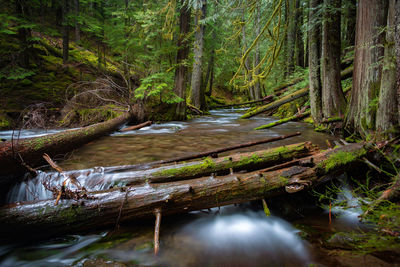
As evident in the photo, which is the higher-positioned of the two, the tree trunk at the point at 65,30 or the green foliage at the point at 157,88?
the tree trunk at the point at 65,30

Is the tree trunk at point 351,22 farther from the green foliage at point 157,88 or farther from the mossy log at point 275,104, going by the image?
the green foliage at point 157,88

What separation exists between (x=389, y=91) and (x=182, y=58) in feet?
29.3

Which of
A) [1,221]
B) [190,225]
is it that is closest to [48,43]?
[1,221]

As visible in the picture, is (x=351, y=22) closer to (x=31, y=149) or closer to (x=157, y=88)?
(x=157, y=88)

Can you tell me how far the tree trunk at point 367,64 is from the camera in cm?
413

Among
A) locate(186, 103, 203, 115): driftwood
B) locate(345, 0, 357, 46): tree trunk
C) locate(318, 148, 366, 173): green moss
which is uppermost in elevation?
locate(345, 0, 357, 46): tree trunk

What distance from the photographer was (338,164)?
9.79ft

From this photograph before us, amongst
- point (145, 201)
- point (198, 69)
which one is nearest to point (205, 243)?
point (145, 201)

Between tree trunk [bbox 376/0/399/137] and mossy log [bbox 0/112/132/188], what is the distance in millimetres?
5890

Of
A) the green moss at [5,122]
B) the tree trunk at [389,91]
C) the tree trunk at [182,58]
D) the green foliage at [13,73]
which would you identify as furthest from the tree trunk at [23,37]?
the tree trunk at [389,91]

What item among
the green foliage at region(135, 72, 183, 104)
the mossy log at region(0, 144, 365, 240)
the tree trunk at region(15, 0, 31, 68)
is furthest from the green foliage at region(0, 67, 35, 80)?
the mossy log at region(0, 144, 365, 240)

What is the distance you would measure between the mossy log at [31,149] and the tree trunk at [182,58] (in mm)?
6011

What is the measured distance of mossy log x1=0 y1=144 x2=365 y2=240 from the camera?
2242 mm

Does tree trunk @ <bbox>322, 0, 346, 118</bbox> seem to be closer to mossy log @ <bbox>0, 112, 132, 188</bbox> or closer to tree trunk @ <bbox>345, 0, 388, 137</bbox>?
tree trunk @ <bbox>345, 0, 388, 137</bbox>
